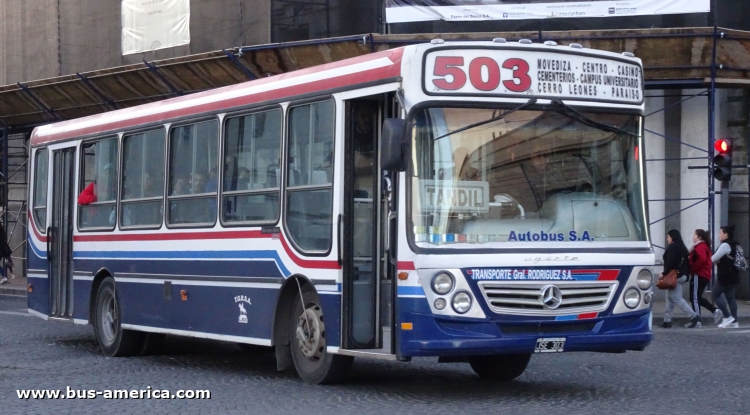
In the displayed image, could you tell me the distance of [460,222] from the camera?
372 inches

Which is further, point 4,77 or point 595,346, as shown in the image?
point 4,77

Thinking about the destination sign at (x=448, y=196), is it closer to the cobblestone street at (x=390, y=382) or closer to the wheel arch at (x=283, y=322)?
the cobblestone street at (x=390, y=382)

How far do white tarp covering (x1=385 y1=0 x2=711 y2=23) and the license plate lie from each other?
1433cm

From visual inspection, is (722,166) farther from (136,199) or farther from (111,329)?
(111,329)

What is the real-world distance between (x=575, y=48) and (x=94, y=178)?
22.4 ft

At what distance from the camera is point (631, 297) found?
9.95 meters

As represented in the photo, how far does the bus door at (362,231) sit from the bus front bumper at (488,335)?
64 centimetres

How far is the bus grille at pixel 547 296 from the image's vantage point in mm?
9406

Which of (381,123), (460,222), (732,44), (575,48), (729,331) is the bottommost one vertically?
(729,331)

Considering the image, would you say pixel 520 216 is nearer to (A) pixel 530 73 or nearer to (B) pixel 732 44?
(A) pixel 530 73

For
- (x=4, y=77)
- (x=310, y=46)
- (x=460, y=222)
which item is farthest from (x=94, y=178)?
(x=4, y=77)

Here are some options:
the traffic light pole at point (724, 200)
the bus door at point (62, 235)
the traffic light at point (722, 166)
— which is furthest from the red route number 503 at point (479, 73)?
the traffic light pole at point (724, 200)

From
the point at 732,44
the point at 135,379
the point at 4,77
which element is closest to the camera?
the point at 135,379

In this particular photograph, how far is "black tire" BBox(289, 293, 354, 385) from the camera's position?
34.3 ft
